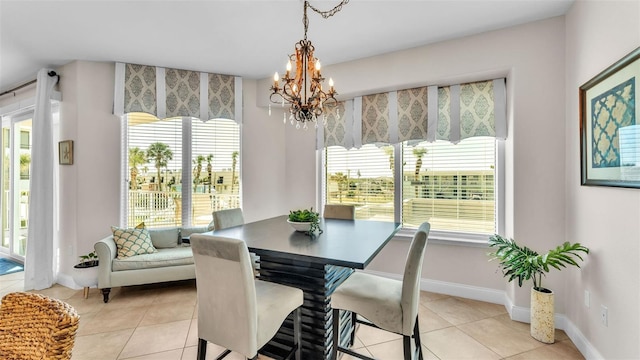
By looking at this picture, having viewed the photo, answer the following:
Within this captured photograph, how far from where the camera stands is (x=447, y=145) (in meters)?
3.37

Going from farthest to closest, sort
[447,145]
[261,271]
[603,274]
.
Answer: [447,145]
[261,271]
[603,274]

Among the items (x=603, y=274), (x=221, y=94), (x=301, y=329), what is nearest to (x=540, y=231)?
(x=603, y=274)

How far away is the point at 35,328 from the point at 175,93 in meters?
3.36

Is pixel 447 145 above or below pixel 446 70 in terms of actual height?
below

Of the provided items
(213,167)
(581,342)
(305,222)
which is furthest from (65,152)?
(581,342)

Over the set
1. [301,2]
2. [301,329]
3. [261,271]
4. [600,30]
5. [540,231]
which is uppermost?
[301,2]

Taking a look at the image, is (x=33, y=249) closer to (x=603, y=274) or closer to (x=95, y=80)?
(x=95, y=80)

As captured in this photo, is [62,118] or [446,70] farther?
Result: [62,118]

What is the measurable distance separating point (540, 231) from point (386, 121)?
6.26 ft

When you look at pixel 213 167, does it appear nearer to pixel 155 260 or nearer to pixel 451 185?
pixel 155 260

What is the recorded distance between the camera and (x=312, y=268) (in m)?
1.97

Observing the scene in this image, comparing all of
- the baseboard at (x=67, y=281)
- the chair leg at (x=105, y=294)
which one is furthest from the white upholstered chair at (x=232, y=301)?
the baseboard at (x=67, y=281)

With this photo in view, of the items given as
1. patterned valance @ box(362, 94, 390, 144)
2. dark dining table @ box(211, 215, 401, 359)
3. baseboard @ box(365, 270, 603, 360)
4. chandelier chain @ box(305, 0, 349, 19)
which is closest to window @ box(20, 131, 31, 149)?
dark dining table @ box(211, 215, 401, 359)

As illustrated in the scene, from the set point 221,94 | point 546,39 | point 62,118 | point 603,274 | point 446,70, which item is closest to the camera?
point 603,274
